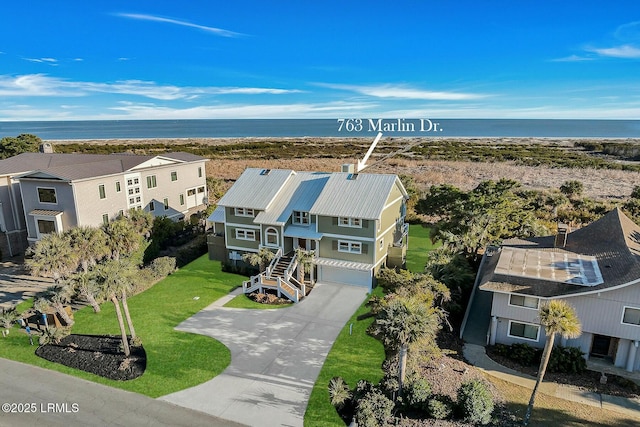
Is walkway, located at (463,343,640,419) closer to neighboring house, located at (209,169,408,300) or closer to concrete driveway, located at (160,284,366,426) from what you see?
concrete driveway, located at (160,284,366,426)

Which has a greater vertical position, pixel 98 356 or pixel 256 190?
pixel 256 190

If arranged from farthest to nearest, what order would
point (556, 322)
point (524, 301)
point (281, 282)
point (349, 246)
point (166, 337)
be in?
point (349, 246) → point (281, 282) → point (166, 337) → point (524, 301) → point (556, 322)

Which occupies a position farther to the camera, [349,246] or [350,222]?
[349,246]

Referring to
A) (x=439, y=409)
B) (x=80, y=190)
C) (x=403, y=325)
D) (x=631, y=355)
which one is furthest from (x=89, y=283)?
(x=631, y=355)

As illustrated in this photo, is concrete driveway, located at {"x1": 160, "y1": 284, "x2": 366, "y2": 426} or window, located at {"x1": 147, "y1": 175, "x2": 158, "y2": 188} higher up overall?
window, located at {"x1": 147, "y1": 175, "x2": 158, "y2": 188}

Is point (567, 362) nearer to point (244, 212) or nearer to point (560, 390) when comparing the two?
point (560, 390)

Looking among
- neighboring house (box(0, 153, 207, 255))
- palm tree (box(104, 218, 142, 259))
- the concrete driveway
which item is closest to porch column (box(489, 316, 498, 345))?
the concrete driveway

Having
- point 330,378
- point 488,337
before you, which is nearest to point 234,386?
point 330,378
